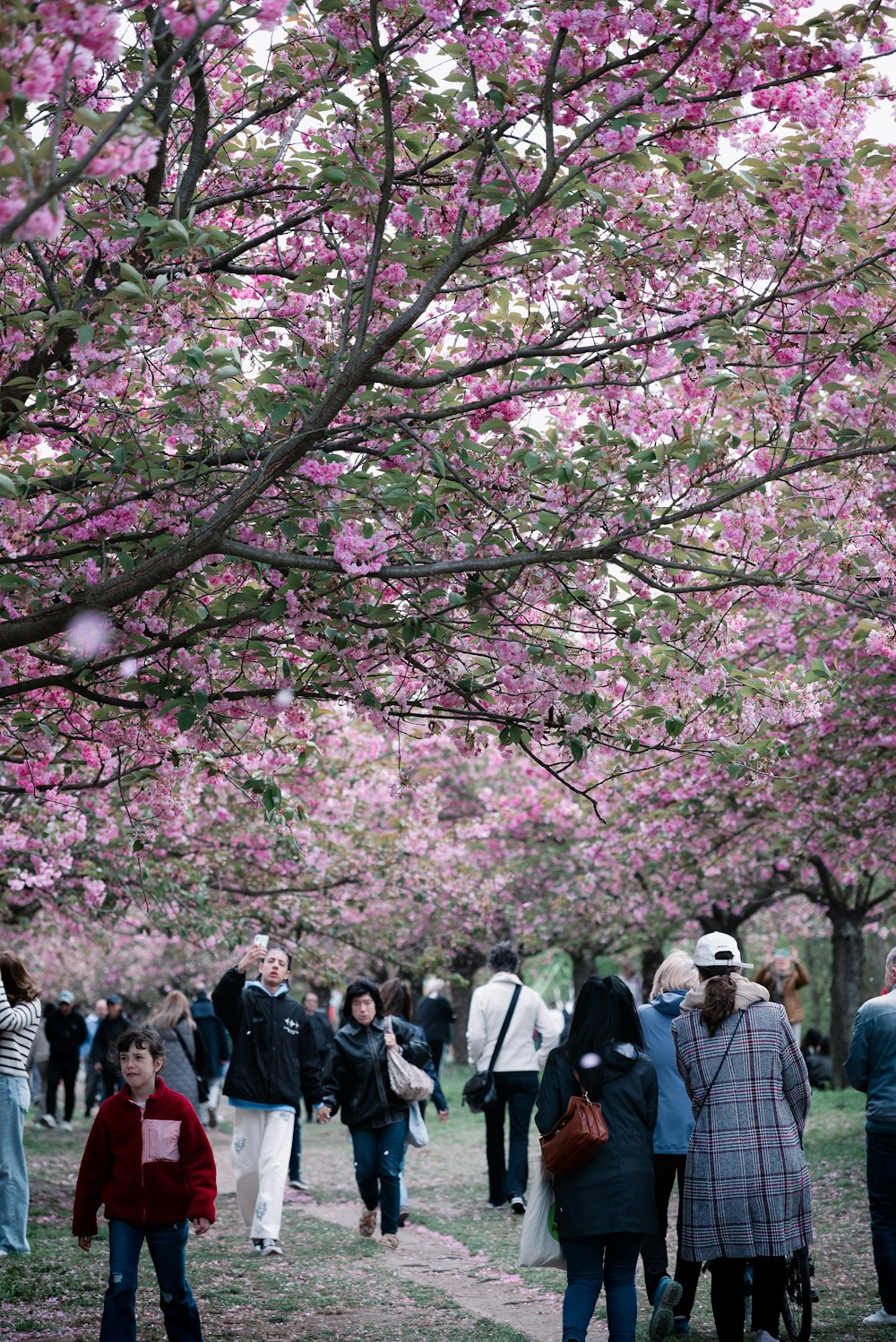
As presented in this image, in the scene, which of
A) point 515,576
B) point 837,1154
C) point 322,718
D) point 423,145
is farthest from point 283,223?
point 837,1154

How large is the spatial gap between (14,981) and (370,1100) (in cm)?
248

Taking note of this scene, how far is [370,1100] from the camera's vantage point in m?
9.51

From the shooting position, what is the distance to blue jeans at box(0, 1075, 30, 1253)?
919 cm

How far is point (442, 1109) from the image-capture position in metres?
11.2

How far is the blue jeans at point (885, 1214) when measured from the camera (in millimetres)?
6857

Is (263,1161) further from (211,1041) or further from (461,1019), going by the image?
(461,1019)

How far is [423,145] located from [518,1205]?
8311mm

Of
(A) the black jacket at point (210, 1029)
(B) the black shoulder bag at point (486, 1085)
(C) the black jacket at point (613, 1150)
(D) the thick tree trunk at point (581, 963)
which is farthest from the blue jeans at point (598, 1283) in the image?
(D) the thick tree trunk at point (581, 963)

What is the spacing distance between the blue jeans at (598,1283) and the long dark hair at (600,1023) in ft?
2.20

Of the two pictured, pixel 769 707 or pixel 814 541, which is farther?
pixel 769 707

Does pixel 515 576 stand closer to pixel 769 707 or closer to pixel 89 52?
pixel 769 707

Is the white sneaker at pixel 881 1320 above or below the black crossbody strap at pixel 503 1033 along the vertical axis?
below

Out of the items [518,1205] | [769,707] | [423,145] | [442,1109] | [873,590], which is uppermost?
[423,145]

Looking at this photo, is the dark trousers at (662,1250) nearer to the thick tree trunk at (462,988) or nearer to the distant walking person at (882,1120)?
the distant walking person at (882,1120)
